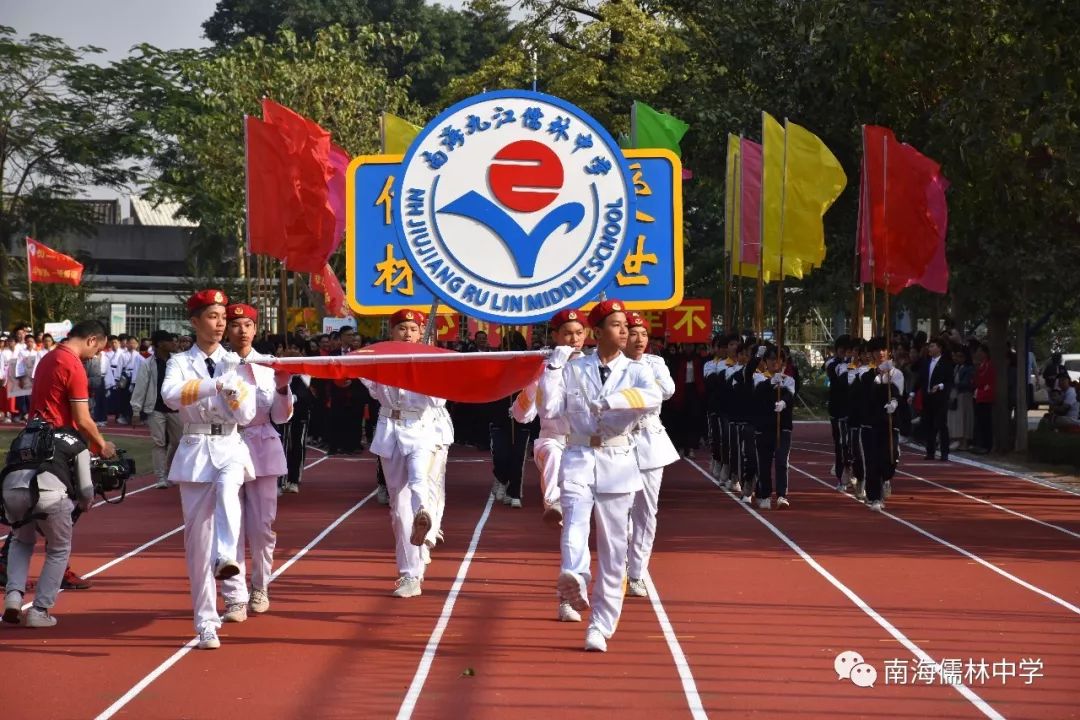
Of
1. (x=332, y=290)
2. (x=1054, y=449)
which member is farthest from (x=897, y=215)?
(x=332, y=290)

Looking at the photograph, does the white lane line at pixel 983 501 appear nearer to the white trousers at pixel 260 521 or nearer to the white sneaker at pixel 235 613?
the white trousers at pixel 260 521

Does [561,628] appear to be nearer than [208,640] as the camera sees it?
No

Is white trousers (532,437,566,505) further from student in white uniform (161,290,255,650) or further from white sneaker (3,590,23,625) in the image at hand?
white sneaker (3,590,23,625)

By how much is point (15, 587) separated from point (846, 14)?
1140cm

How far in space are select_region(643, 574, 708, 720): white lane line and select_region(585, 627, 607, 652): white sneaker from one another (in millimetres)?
351

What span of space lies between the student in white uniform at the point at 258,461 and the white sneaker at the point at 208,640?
632 millimetres

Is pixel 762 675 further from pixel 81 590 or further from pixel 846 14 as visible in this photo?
pixel 846 14

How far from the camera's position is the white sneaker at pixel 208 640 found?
8438 millimetres

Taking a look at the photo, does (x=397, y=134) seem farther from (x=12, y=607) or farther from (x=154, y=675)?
(x=154, y=675)

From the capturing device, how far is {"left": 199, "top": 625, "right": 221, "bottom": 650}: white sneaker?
332 inches

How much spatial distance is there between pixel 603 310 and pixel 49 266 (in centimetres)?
2902

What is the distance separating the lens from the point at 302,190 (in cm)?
1780

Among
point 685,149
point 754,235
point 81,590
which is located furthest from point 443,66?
point 81,590

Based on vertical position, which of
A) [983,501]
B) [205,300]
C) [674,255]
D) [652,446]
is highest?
[674,255]
